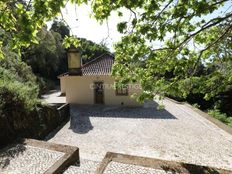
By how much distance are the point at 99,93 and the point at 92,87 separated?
790mm

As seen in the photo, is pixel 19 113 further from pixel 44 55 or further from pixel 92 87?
pixel 44 55

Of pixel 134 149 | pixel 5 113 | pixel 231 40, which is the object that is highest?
pixel 231 40

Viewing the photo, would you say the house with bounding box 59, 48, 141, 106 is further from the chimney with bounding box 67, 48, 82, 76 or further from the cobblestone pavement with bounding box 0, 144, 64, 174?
the cobblestone pavement with bounding box 0, 144, 64, 174

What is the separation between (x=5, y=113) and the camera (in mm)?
9180

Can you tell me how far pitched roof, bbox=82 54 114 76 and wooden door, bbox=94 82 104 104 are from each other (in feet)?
3.39

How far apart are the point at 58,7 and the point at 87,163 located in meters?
5.75

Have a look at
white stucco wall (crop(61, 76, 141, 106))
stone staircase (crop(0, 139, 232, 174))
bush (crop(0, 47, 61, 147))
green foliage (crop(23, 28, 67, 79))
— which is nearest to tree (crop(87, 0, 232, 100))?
stone staircase (crop(0, 139, 232, 174))

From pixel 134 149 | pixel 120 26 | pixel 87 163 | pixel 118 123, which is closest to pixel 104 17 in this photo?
pixel 120 26

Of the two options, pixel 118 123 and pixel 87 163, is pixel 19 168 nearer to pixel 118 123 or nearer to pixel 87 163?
pixel 87 163

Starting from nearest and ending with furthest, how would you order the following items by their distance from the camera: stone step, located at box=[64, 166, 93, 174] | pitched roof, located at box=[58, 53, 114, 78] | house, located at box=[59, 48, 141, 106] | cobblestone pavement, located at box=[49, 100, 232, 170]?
stone step, located at box=[64, 166, 93, 174], cobblestone pavement, located at box=[49, 100, 232, 170], house, located at box=[59, 48, 141, 106], pitched roof, located at box=[58, 53, 114, 78]

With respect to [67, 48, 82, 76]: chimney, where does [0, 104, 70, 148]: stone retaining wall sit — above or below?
below

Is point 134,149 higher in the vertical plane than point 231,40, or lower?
lower

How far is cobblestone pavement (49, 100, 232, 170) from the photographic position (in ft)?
30.2

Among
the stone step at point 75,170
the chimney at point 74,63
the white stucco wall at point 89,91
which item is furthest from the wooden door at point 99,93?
the stone step at point 75,170
